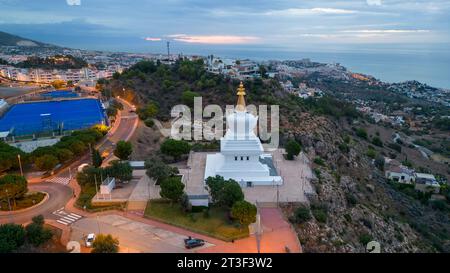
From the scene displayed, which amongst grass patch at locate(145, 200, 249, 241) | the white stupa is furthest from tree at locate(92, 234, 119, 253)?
the white stupa

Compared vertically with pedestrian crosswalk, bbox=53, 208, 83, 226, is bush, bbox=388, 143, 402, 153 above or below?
below

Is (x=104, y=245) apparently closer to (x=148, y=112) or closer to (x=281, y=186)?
(x=281, y=186)

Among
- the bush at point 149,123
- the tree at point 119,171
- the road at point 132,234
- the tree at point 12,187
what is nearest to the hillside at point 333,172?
the bush at point 149,123

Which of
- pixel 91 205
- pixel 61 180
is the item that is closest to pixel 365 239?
pixel 91 205

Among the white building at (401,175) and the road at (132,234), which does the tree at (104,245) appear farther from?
the white building at (401,175)

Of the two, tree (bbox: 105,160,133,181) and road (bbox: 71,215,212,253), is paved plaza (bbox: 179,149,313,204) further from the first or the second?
road (bbox: 71,215,212,253)
